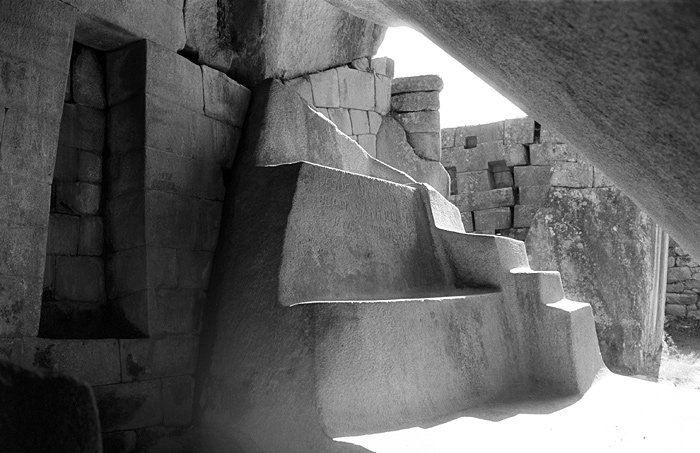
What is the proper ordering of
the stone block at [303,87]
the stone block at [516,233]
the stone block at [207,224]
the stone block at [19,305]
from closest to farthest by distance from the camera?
the stone block at [19,305] < the stone block at [207,224] < the stone block at [303,87] < the stone block at [516,233]

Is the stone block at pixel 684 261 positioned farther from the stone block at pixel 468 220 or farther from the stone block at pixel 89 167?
the stone block at pixel 89 167

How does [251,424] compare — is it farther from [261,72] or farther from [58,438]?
[261,72]

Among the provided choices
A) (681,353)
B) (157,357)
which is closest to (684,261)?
(681,353)

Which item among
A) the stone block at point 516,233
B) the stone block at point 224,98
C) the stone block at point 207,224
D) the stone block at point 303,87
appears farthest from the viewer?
the stone block at point 516,233

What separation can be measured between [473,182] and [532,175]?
83 cm

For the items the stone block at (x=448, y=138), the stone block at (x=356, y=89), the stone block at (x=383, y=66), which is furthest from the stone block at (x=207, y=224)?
the stone block at (x=448, y=138)

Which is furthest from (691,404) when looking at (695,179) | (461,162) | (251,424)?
(461,162)

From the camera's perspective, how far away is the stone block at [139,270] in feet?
11.3

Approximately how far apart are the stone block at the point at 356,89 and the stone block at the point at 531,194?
14.1ft

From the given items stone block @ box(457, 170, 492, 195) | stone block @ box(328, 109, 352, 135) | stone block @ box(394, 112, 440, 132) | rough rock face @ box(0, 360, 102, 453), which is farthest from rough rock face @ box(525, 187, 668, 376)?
rough rock face @ box(0, 360, 102, 453)

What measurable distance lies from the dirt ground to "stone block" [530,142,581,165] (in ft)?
9.47

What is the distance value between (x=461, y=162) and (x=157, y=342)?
7.55 metres

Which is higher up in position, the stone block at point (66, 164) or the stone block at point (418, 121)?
the stone block at point (418, 121)

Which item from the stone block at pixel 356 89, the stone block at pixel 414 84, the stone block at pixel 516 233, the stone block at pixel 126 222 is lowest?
the stone block at pixel 126 222
